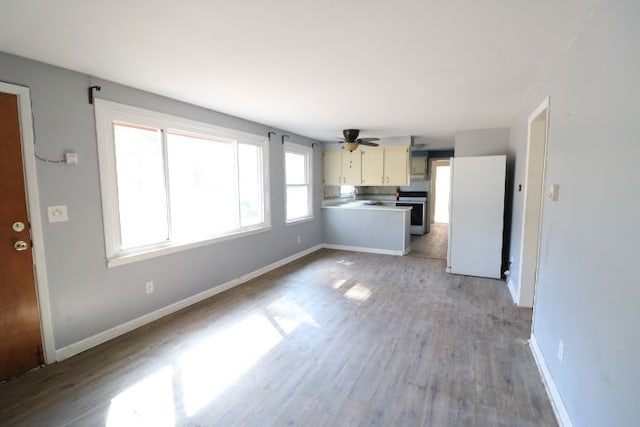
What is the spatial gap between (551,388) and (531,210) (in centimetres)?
193

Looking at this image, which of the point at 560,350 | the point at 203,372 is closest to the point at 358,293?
the point at 203,372

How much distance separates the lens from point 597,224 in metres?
1.41

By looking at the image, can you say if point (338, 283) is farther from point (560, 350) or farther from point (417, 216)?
point (417, 216)

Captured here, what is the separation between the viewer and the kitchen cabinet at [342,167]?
6078mm

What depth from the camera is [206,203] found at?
3.69 meters

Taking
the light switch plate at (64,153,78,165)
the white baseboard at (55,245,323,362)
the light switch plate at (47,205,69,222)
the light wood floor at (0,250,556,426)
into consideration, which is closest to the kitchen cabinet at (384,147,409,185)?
the light wood floor at (0,250,556,426)

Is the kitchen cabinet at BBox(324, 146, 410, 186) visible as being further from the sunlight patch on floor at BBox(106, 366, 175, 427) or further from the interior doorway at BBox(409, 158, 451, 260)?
the sunlight patch on floor at BBox(106, 366, 175, 427)

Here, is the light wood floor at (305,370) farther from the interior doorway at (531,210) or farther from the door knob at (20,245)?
the door knob at (20,245)

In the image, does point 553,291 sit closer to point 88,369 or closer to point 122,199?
point 88,369

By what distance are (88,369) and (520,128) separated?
16.5ft

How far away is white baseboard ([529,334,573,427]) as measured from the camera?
1689mm

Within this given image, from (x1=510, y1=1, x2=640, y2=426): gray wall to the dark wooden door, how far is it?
343 cm

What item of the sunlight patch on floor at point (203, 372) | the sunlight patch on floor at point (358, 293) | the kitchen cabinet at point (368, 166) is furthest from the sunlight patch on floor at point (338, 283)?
the kitchen cabinet at point (368, 166)

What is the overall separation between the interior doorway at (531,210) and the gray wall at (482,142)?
64.4 inches
